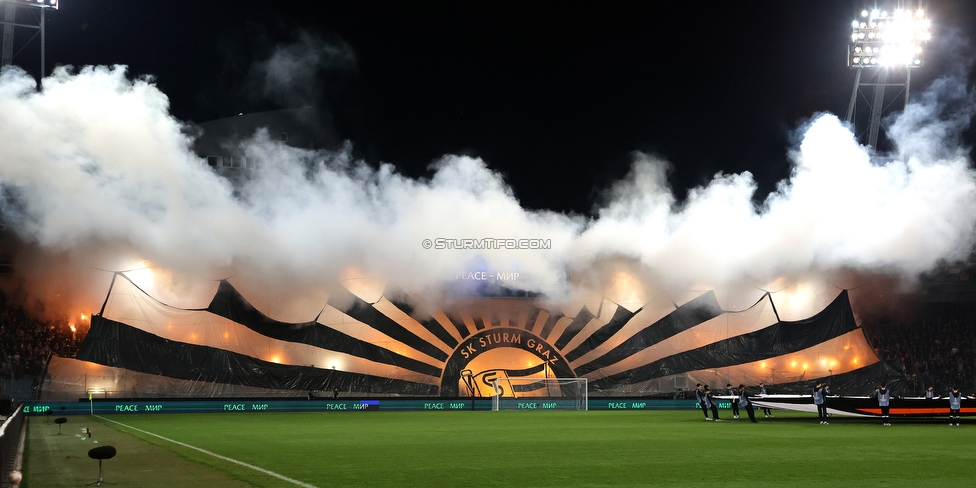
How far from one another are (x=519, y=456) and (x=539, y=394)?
2565 cm

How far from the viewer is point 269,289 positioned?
39844mm

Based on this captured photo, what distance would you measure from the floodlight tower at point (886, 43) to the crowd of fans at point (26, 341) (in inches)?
1383

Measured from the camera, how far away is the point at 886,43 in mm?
36219

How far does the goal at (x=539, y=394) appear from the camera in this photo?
38.3 meters

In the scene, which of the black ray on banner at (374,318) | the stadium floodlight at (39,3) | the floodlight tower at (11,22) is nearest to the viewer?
the stadium floodlight at (39,3)

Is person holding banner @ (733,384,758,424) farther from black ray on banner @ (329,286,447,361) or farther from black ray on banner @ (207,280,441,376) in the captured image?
black ray on banner @ (207,280,441,376)

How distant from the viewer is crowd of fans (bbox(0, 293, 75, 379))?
3503 centimetres

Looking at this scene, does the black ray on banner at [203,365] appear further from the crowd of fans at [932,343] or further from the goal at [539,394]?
the crowd of fans at [932,343]

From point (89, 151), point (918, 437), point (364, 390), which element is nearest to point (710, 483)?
point (918, 437)

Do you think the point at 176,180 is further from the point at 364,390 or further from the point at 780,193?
the point at 780,193

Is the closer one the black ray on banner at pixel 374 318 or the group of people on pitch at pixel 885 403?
the group of people on pitch at pixel 885 403

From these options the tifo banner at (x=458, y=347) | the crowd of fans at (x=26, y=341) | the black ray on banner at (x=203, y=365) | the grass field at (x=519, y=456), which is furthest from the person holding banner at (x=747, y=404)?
the crowd of fans at (x=26, y=341)

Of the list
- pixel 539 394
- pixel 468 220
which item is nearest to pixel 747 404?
pixel 539 394

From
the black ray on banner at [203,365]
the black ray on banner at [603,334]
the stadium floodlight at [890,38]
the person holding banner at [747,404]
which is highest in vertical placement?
the stadium floodlight at [890,38]
